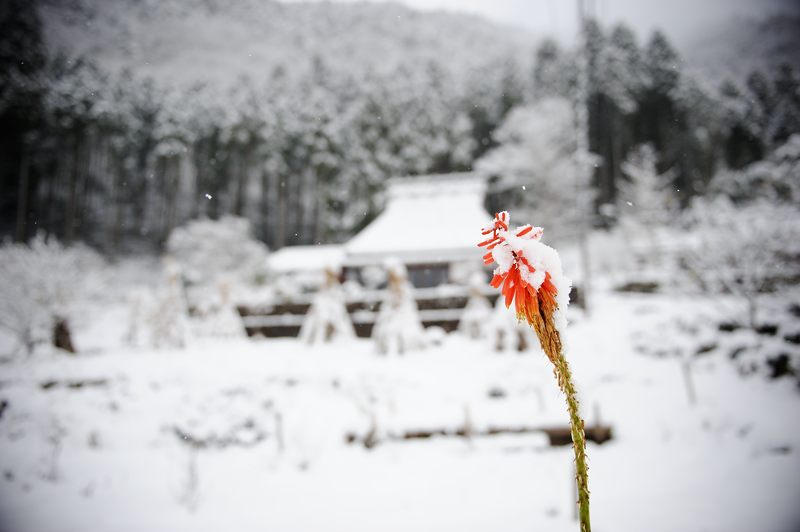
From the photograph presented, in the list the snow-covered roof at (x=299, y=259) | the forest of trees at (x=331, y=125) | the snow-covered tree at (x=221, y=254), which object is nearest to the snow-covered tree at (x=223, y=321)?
the snow-covered tree at (x=221, y=254)

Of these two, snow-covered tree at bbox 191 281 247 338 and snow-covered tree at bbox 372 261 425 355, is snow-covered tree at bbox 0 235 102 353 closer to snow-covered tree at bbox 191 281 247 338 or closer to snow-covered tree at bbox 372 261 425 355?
snow-covered tree at bbox 191 281 247 338

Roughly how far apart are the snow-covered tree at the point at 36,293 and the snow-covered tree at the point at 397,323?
793 centimetres

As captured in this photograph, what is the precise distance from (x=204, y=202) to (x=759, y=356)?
4175 centimetres

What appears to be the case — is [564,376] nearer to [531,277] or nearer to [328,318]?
[531,277]

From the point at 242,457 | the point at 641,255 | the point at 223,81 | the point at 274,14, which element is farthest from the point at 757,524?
the point at 274,14

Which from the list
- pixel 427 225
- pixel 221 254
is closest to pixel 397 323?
pixel 427 225

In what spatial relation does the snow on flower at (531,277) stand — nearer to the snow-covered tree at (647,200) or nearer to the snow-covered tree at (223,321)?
the snow-covered tree at (223,321)

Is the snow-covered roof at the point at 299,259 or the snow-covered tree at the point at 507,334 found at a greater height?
the snow-covered roof at the point at 299,259

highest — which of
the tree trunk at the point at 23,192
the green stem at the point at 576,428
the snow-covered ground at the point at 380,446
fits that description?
the tree trunk at the point at 23,192

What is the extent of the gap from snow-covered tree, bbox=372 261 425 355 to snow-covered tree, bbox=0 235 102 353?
312 inches

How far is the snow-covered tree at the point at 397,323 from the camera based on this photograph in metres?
8.02

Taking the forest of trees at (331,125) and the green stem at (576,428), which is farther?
the forest of trees at (331,125)

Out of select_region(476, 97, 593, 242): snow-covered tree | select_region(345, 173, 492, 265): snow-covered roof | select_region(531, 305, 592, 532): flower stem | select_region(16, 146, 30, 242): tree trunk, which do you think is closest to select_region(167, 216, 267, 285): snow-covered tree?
select_region(345, 173, 492, 265): snow-covered roof

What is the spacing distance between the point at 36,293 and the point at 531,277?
39.2 ft
